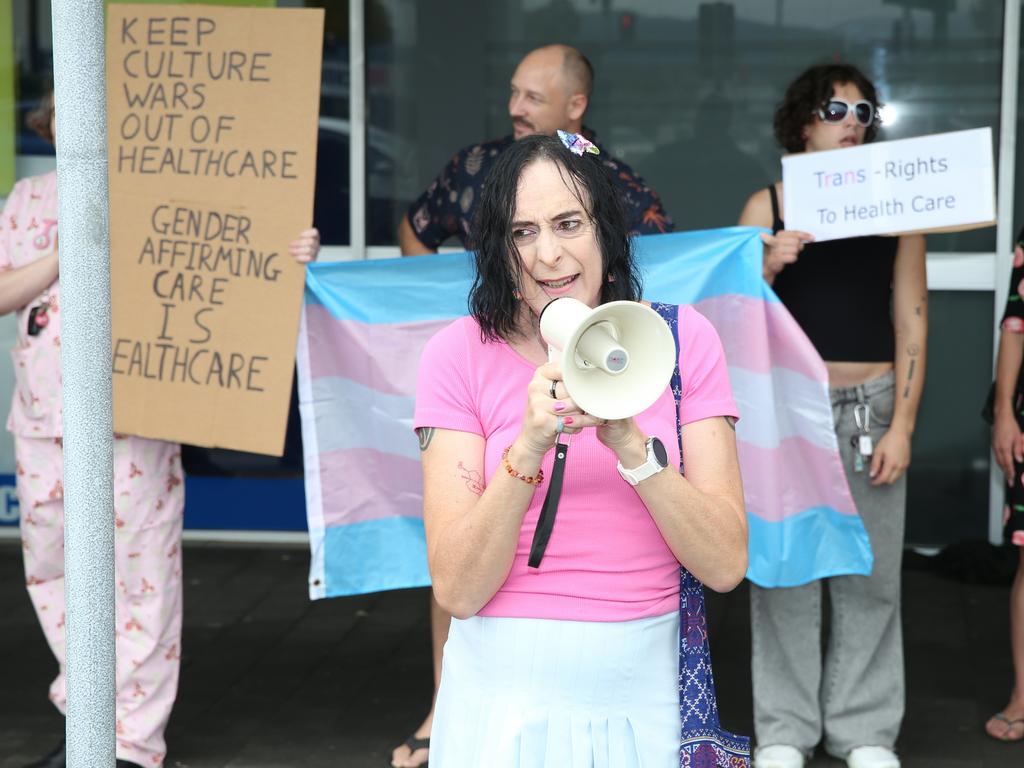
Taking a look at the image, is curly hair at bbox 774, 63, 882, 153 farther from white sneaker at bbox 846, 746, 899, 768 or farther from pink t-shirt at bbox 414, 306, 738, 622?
pink t-shirt at bbox 414, 306, 738, 622

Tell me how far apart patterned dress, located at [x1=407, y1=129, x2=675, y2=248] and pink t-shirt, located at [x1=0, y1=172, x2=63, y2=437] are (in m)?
1.12

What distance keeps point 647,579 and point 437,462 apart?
0.39 m

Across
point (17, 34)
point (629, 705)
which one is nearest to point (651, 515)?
point (629, 705)

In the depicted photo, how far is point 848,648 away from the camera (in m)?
4.39

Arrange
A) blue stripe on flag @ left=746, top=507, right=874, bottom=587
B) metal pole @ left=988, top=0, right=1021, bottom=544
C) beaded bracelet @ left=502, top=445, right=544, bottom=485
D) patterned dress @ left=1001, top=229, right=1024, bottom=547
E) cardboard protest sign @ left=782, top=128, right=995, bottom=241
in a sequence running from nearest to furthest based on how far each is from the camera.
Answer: beaded bracelet @ left=502, top=445, right=544, bottom=485, cardboard protest sign @ left=782, top=128, right=995, bottom=241, blue stripe on flag @ left=746, top=507, right=874, bottom=587, patterned dress @ left=1001, top=229, right=1024, bottom=547, metal pole @ left=988, top=0, right=1021, bottom=544

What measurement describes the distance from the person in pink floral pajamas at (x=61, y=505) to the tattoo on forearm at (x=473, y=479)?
201 cm

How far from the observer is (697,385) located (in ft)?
8.08

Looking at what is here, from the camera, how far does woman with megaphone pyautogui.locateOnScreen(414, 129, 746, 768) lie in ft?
7.80

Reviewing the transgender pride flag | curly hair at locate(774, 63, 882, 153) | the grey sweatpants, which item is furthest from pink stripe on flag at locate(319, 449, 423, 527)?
curly hair at locate(774, 63, 882, 153)

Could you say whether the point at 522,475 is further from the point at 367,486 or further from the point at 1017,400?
the point at 1017,400

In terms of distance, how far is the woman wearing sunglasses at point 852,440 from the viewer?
4.29m

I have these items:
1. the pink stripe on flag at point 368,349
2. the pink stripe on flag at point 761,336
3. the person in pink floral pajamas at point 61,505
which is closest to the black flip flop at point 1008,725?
the pink stripe on flag at point 761,336

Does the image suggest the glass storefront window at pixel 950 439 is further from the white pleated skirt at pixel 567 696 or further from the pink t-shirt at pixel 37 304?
the white pleated skirt at pixel 567 696

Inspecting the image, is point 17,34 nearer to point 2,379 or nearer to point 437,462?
point 2,379
